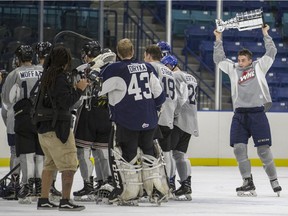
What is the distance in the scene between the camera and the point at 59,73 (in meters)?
8.80

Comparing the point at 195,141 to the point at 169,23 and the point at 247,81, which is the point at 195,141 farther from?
the point at 247,81

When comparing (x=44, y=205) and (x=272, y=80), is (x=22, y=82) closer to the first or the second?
(x=44, y=205)

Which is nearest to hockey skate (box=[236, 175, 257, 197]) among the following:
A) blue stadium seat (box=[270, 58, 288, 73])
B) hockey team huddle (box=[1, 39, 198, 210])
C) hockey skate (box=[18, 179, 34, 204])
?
hockey team huddle (box=[1, 39, 198, 210])

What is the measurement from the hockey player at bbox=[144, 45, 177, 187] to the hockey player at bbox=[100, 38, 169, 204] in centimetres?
59

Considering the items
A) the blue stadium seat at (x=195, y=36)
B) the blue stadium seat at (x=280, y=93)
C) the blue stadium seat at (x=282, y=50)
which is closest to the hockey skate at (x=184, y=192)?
the blue stadium seat at (x=280, y=93)

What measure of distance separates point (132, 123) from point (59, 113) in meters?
0.82

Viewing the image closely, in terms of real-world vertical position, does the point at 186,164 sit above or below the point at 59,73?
below

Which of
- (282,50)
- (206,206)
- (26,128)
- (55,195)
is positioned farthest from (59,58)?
(282,50)

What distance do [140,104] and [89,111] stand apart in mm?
872

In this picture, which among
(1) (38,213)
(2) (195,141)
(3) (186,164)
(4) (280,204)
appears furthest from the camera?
(2) (195,141)

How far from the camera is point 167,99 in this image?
1026cm

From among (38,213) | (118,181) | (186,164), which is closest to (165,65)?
(186,164)

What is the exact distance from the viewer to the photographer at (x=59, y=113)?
874cm

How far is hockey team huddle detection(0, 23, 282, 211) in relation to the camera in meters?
8.80
